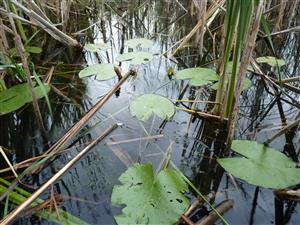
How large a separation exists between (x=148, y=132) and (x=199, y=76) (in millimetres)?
465

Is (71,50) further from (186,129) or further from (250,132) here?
(250,132)

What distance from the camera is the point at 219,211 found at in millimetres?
942

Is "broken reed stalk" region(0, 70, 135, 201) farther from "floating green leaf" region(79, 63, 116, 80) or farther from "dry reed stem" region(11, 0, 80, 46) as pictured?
"dry reed stem" region(11, 0, 80, 46)

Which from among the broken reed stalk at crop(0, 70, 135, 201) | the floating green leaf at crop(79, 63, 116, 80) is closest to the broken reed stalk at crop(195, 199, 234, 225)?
the broken reed stalk at crop(0, 70, 135, 201)

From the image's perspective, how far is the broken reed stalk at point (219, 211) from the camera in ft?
2.98

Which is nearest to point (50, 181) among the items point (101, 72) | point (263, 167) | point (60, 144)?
point (60, 144)

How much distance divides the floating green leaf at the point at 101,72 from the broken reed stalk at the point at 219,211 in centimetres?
102

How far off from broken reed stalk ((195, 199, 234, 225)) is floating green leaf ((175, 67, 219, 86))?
2.41ft

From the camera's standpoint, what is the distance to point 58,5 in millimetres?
2459

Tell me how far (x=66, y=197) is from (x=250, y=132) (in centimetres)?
85

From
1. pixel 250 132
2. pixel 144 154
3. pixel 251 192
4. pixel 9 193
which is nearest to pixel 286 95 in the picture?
pixel 250 132

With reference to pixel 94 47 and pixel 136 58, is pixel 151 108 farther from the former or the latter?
pixel 94 47

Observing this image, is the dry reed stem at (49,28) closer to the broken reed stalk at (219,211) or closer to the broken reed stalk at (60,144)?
the broken reed stalk at (60,144)

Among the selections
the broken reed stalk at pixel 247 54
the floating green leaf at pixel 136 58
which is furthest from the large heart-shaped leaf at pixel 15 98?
the broken reed stalk at pixel 247 54
